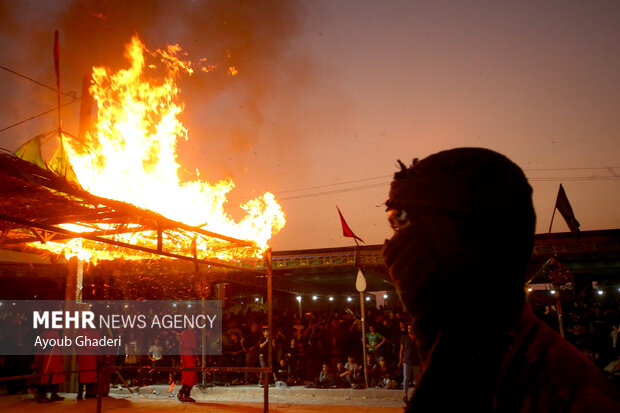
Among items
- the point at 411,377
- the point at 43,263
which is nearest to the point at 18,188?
the point at 411,377

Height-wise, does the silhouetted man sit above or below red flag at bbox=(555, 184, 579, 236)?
below

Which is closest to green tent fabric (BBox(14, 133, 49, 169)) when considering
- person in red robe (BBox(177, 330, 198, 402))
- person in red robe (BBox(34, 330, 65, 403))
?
person in red robe (BBox(177, 330, 198, 402))

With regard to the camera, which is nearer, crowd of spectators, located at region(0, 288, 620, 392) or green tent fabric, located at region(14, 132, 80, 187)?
green tent fabric, located at region(14, 132, 80, 187)

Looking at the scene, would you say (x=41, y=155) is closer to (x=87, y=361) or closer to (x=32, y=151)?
(x=32, y=151)

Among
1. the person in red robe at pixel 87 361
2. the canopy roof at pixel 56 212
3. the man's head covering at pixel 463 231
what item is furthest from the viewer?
the person in red robe at pixel 87 361

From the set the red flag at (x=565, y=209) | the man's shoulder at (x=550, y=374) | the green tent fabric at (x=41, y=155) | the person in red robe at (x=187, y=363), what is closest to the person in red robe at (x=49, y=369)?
the person in red robe at (x=187, y=363)

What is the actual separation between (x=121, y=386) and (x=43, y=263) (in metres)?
6.57

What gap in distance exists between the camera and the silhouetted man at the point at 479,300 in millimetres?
925

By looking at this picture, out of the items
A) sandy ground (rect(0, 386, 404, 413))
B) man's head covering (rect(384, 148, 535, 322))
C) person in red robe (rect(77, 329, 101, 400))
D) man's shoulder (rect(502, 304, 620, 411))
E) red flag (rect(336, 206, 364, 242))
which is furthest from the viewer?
red flag (rect(336, 206, 364, 242))

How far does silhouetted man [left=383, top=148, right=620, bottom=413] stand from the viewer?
925 millimetres

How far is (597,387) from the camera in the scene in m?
0.90

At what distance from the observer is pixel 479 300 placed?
3.23ft

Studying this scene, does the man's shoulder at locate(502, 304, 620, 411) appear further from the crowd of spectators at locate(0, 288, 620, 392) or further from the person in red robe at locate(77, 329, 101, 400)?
the person in red robe at locate(77, 329, 101, 400)

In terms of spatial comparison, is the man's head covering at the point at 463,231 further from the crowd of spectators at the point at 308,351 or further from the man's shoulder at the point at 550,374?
the crowd of spectators at the point at 308,351
